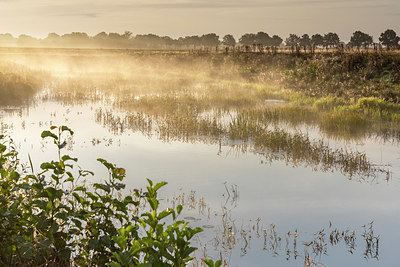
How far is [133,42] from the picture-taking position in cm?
18900

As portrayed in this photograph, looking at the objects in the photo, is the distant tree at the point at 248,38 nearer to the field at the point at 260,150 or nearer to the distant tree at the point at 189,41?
the distant tree at the point at 189,41

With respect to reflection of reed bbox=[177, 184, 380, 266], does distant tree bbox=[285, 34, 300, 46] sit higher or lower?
higher

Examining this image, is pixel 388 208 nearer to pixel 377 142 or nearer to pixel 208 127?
pixel 377 142

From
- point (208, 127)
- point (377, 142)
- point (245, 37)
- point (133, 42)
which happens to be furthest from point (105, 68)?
point (133, 42)

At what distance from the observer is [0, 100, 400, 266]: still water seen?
6234mm

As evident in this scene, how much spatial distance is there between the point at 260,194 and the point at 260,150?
12.9 feet

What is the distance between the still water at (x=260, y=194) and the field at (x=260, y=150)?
3 cm

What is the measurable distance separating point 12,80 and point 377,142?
776 inches

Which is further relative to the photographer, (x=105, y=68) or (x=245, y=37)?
(x=245, y=37)

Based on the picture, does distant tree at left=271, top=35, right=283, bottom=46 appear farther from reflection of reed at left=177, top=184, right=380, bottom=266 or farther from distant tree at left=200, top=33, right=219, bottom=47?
reflection of reed at left=177, top=184, right=380, bottom=266

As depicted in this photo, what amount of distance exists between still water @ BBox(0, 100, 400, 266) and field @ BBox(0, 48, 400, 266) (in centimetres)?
3

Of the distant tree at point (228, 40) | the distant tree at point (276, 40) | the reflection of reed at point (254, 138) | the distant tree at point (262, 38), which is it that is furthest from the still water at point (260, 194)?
the distant tree at point (228, 40)

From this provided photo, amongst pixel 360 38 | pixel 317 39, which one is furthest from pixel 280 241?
pixel 317 39

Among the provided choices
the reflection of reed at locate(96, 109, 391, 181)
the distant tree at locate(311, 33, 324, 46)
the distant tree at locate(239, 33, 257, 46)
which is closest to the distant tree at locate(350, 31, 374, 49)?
the distant tree at locate(311, 33, 324, 46)
